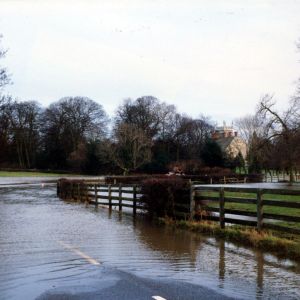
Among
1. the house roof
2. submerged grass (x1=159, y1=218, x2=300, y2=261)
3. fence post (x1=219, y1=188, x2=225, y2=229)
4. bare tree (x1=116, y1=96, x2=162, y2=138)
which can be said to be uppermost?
bare tree (x1=116, y1=96, x2=162, y2=138)

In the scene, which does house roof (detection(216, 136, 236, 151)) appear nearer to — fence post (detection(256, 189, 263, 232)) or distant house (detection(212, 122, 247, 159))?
distant house (detection(212, 122, 247, 159))

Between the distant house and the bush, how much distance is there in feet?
314

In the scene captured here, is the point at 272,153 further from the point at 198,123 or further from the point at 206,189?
the point at 198,123

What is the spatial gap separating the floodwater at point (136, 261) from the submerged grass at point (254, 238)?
375 millimetres

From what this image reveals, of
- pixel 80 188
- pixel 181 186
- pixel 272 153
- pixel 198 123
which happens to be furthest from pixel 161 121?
pixel 181 186

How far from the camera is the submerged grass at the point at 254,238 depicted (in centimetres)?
1035

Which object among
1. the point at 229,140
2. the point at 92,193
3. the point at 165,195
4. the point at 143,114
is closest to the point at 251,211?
the point at 165,195

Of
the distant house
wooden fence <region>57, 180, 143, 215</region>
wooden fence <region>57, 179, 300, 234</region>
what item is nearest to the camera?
wooden fence <region>57, 179, 300, 234</region>

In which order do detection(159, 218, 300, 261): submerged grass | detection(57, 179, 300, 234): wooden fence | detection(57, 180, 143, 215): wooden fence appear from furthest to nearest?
detection(57, 180, 143, 215): wooden fence, detection(57, 179, 300, 234): wooden fence, detection(159, 218, 300, 261): submerged grass

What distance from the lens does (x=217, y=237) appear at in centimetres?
1303

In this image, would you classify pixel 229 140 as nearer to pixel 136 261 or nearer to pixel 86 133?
pixel 86 133

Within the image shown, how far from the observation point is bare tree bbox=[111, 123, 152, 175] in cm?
8432

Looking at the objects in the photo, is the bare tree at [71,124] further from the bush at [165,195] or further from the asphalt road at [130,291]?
the asphalt road at [130,291]

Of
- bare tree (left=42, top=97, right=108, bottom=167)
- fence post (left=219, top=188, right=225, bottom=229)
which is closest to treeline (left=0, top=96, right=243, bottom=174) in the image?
bare tree (left=42, top=97, right=108, bottom=167)
